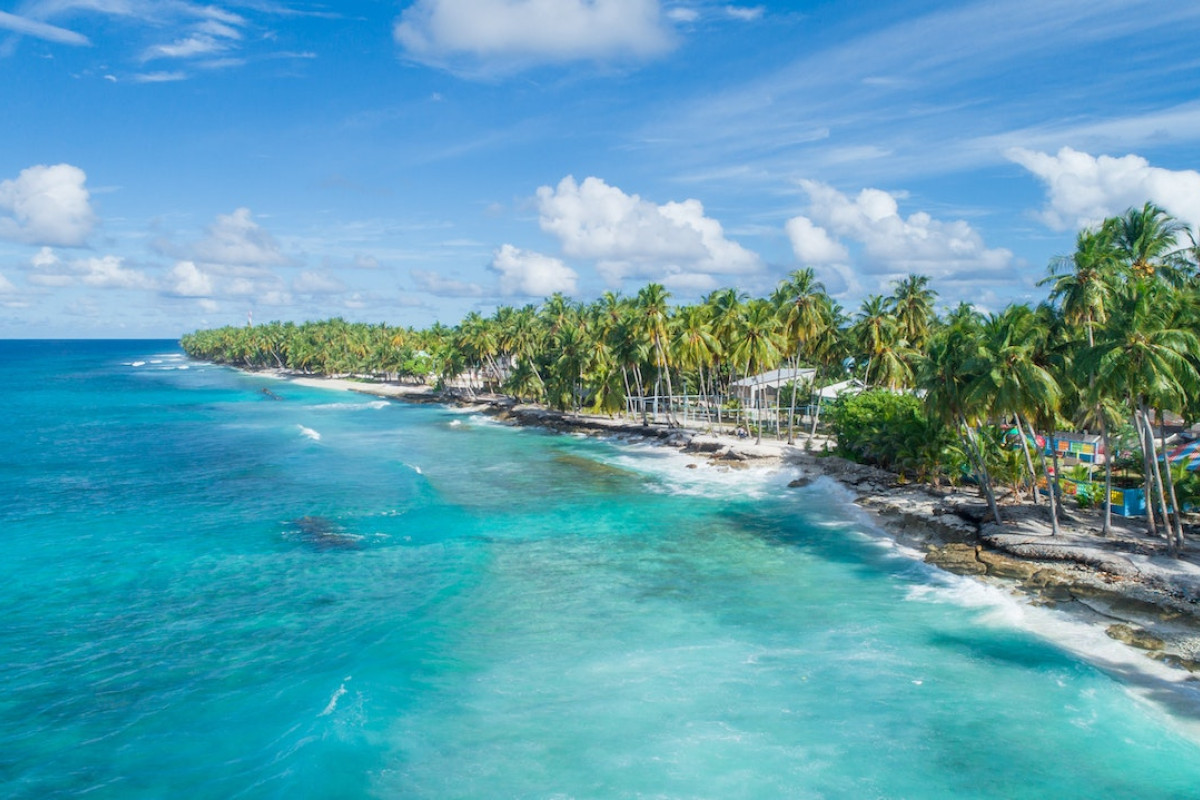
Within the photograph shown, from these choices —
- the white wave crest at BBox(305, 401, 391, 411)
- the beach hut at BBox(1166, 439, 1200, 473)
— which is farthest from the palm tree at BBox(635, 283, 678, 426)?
the white wave crest at BBox(305, 401, 391, 411)

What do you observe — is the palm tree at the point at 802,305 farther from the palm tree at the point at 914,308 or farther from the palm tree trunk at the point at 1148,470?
the palm tree trunk at the point at 1148,470

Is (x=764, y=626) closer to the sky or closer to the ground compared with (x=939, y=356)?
closer to the ground

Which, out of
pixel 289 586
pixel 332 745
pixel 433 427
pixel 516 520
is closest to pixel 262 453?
pixel 433 427

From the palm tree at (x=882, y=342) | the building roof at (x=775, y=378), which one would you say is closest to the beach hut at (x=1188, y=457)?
the palm tree at (x=882, y=342)

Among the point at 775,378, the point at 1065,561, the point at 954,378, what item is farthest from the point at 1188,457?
the point at 775,378

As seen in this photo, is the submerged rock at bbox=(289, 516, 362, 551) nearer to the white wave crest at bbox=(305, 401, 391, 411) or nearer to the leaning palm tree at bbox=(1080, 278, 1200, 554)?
the leaning palm tree at bbox=(1080, 278, 1200, 554)

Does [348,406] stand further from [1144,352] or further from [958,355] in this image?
[1144,352]

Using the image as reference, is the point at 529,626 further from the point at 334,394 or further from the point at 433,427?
the point at 334,394
